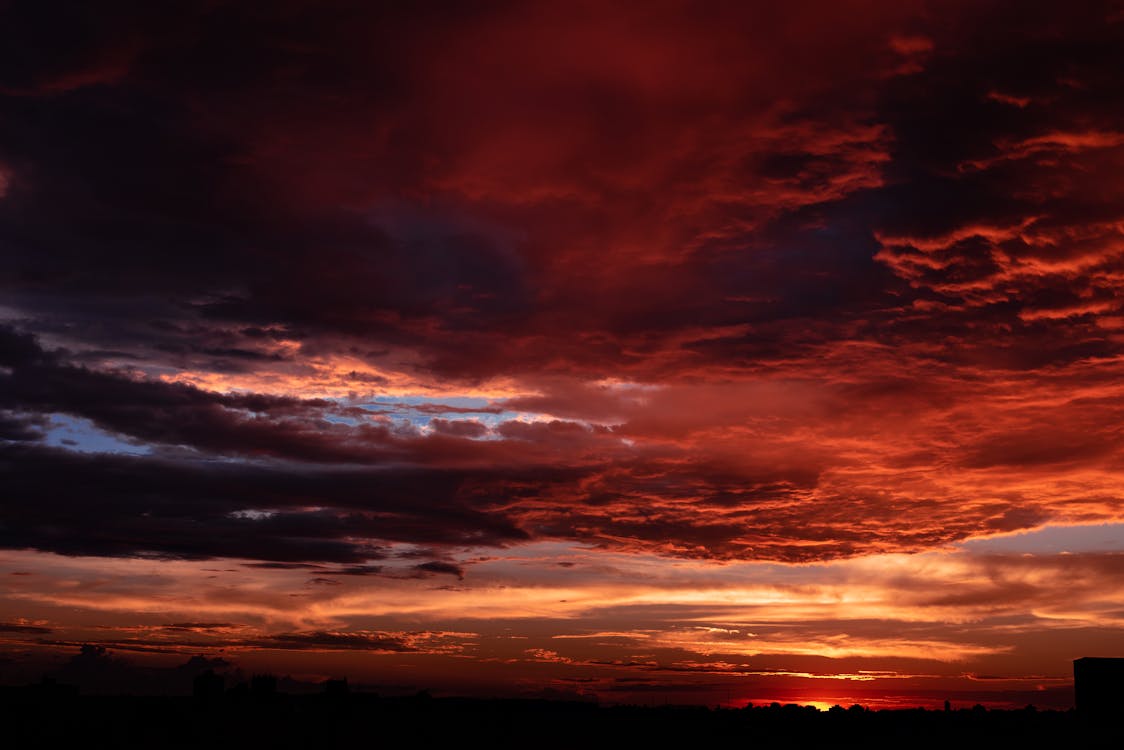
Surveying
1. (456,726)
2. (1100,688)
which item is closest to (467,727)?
(456,726)

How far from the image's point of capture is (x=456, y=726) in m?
139

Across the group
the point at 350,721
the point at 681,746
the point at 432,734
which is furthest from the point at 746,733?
the point at 350,721

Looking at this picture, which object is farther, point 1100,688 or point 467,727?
point 467,727

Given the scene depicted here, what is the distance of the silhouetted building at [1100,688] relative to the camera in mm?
123250

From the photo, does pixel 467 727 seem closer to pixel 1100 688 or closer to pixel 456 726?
pixel 456 726

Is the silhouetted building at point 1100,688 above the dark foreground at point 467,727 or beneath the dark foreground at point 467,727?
above

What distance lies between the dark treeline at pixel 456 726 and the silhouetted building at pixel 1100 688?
201 cm

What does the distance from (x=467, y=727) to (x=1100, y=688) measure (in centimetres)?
8155

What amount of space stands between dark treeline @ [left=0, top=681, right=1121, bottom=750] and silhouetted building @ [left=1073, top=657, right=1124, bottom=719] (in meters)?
2.01

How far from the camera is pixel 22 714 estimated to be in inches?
5290

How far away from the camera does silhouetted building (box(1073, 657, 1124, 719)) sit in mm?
123250

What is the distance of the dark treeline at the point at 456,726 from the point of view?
11650 centimetres

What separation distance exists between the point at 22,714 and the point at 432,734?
55342 millimetres

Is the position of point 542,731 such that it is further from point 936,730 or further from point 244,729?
point 936,730
